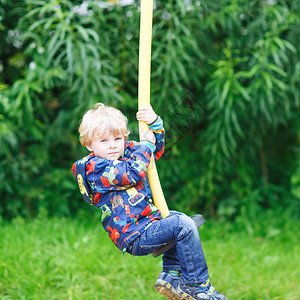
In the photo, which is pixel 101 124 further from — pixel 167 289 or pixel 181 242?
pixel 167 289

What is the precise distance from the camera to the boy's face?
181 cm

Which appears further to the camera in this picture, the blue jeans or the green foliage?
the green foliage

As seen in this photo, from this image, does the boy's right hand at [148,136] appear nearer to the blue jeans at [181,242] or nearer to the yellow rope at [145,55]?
the yellow rope at [145,55]

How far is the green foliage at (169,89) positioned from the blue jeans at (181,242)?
4.69 feet

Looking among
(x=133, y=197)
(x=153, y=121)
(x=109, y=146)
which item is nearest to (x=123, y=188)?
(x=133, y=197)

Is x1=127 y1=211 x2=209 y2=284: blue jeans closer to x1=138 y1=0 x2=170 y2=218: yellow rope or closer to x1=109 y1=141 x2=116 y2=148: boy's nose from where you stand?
x1=138 y1=0 x2=170 y2=218: yellow rope

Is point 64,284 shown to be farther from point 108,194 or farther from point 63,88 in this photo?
point 63,88

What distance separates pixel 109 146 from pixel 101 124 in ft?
0.33

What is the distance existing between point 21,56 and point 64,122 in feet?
2.36

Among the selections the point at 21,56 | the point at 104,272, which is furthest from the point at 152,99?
the point at 104,272

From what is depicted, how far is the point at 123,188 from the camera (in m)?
1.81

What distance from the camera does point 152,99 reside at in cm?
390

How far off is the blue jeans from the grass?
123 centimetres

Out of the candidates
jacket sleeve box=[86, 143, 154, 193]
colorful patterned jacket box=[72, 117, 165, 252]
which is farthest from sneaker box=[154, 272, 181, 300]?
jacket sleeve box=[86, 143, 154, 193]
